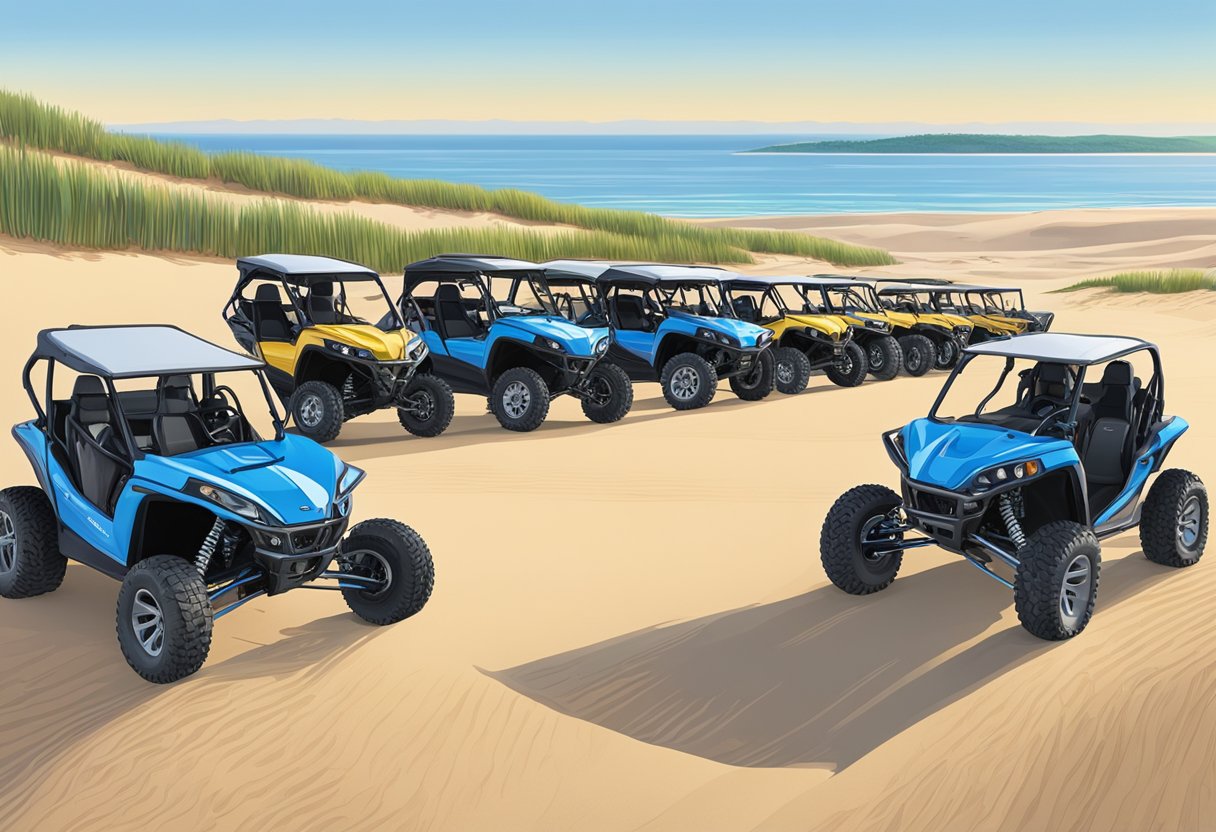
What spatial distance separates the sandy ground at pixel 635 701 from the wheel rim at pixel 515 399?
12.6 feet

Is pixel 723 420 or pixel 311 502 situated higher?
pixel 311 502

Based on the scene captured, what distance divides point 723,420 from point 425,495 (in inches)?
199

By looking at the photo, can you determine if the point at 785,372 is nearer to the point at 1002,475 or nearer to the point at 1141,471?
the point at 1141,471

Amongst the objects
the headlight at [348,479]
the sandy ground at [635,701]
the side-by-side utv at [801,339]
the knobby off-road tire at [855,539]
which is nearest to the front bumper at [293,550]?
the headlight at [348,479]

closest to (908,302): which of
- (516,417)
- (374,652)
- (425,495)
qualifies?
(516,417)

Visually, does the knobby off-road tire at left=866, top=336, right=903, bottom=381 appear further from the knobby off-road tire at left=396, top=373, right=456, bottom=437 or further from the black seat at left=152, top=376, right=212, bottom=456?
the black seat at left=152, top=376, right=212, bottom=456

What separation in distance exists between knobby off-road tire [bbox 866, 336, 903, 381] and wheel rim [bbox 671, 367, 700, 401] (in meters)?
4.23

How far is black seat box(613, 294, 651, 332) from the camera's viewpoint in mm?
15523

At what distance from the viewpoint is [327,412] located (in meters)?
11.9

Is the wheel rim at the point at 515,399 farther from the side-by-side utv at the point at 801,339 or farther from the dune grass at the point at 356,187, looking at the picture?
the dune grass at the point at 356,187

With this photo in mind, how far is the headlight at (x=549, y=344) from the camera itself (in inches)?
509

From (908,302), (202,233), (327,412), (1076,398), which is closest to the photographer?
(1076,398)

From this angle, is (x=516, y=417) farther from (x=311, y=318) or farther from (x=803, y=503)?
(x=803, y=503)

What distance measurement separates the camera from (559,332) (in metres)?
13.0
